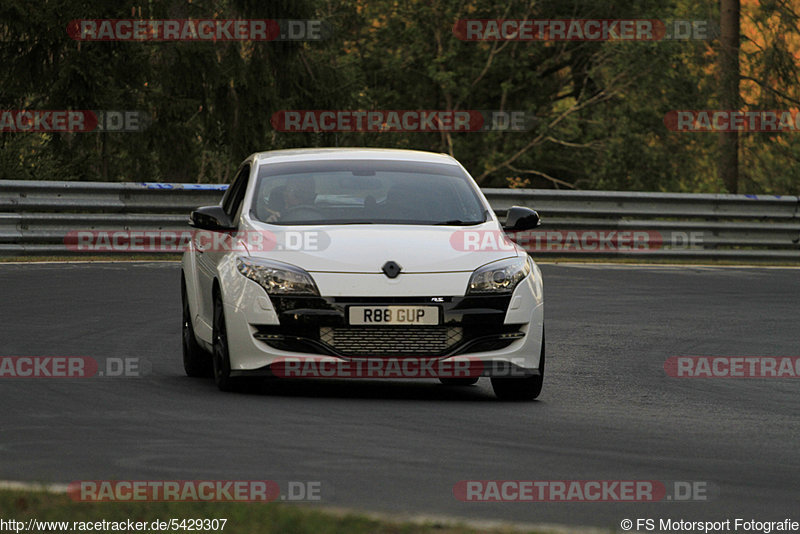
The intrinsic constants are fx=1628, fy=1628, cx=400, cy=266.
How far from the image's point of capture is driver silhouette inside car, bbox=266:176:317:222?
10.8 metres

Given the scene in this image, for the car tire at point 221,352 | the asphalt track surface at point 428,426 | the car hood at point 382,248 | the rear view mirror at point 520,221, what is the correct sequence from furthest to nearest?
the rear view mirror at point 520,221
the car tire at point 221,352
the car hood at point 382,248
the asphalt track surface at point 428,426

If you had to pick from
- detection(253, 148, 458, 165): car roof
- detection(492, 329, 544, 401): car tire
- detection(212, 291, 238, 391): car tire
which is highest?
detection(253, 148, 458, 165): car roof

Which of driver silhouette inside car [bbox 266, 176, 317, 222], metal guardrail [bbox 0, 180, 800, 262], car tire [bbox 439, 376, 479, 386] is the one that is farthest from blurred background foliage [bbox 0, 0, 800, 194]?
car tire [bbox 439, 376, 479, 386]

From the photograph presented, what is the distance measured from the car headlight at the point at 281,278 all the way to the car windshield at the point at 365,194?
68 cm

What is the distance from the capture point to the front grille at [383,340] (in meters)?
9.82

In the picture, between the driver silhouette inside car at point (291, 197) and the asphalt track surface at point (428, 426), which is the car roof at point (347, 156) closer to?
the driver silhouette inside car at point (291, 197)

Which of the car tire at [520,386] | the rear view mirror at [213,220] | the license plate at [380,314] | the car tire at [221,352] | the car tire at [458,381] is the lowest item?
the car tire at [458,381]

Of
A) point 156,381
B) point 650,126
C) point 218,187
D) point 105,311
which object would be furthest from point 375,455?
point 650,126

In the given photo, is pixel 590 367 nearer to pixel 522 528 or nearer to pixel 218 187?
pixel 522 528

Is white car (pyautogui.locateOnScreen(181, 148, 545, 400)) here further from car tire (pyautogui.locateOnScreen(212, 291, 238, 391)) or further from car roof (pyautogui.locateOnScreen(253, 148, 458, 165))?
car roof (pyautogui.locateOnScreen(253, 148, 458, 165))

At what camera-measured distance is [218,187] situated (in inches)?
921

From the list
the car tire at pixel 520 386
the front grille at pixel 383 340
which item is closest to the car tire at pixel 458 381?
the car tire at pixel 520 386

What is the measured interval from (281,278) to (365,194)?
1.37 metres

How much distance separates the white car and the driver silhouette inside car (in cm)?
2
